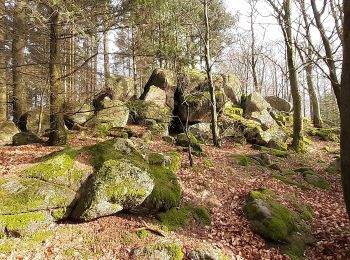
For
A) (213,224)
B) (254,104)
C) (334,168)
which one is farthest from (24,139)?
(254,104)

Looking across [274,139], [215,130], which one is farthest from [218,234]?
[274,139]

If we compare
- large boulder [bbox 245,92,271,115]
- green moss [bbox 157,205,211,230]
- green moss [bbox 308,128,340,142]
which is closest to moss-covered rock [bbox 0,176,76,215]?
green moss [bbox 157,205,211,230]

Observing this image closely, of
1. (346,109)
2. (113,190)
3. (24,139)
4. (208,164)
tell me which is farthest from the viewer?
(24,139)

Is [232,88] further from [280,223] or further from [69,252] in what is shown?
[69,252]

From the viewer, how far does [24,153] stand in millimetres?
8609

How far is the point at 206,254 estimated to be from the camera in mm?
5422

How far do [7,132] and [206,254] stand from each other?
9131mm

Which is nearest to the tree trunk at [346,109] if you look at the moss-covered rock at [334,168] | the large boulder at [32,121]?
the moss-covered rock at [334,168]

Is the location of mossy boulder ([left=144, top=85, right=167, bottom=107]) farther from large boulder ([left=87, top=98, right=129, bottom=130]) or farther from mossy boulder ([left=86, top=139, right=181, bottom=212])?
mossy boulder ([left=86, top=139, right=181, bottom=212])

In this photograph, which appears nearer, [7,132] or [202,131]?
[7,132]

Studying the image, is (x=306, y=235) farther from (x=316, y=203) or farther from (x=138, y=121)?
(x=138, y=121)

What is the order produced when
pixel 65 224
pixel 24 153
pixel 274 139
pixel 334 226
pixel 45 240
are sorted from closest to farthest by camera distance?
1. pixel 45 240
2. pixel 65 224
3. pixel 334 226
4. pixel 24 153
5. pixel 274 139

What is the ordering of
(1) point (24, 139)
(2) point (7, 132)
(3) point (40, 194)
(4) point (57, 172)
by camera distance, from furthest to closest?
(2) point (7, 132) < (1) point (24, 139) < (4) point (57, 172) < (3) point (40, 194)

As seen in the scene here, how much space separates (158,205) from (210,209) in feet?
5.09
